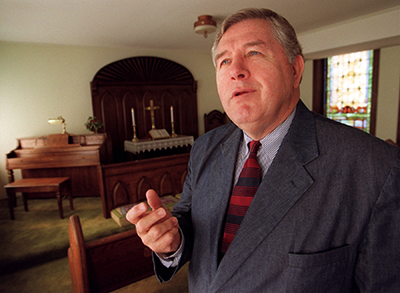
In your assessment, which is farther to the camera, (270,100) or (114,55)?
(114,55)

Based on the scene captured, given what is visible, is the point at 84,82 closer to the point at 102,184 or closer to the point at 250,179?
the point at 102,184

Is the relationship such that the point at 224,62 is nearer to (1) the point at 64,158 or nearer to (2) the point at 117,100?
(1) the point at 64,158

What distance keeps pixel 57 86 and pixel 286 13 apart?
4.73 meters

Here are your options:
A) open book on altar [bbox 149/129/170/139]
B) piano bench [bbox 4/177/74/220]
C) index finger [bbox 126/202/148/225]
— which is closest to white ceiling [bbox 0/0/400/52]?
open book on altar [bbox 149/129/170/139]

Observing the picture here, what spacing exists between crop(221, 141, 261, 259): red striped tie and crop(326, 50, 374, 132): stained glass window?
5.66m

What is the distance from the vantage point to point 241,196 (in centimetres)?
87

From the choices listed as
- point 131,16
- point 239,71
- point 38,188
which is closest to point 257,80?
point 239,71

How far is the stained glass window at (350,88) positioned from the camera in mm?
5363

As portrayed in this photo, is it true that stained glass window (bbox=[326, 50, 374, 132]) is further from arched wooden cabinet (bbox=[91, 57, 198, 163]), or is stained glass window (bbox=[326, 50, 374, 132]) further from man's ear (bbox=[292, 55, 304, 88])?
man's ear (bbox=[292, 55, 304, 88])

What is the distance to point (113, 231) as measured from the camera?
3479 mm

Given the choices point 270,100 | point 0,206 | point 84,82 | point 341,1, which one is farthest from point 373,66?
point 0,206

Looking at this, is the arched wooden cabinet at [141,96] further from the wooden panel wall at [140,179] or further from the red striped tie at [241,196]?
the red striped tie at [241,196]

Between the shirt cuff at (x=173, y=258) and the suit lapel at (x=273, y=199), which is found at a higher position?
the suit lapel at (x=273, y=199)

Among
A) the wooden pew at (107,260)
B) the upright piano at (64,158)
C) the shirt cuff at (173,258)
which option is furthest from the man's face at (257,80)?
the upright piano at (64,158)
